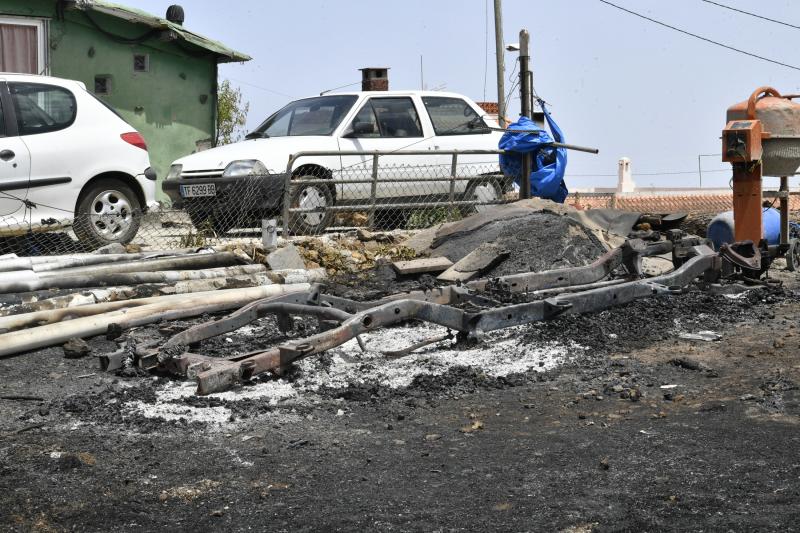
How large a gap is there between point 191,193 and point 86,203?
127 cm

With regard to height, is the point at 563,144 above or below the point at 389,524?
above

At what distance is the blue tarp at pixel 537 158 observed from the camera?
13016mm

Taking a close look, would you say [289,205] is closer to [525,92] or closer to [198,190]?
Answer: [198,190]

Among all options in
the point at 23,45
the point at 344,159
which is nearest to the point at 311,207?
the point at 344,159

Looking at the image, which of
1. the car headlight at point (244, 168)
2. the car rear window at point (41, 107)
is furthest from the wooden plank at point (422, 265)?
→ the car rear window at point (41, 107)

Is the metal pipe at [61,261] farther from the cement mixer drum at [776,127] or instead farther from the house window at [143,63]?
the house window at [143,63]

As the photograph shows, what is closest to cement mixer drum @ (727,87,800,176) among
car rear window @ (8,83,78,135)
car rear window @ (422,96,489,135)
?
car rear window @ (422,96,489,135)

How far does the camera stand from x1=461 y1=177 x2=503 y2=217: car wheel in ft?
44.2

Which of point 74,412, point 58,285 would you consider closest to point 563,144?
point 58,285

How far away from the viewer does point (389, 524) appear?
3.71m

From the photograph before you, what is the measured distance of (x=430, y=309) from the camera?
6.18m

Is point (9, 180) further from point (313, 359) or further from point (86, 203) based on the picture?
point (313, 359)

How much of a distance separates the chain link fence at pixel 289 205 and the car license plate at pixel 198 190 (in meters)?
0.01

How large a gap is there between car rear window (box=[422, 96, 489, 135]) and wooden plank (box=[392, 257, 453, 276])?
4.46 meters
